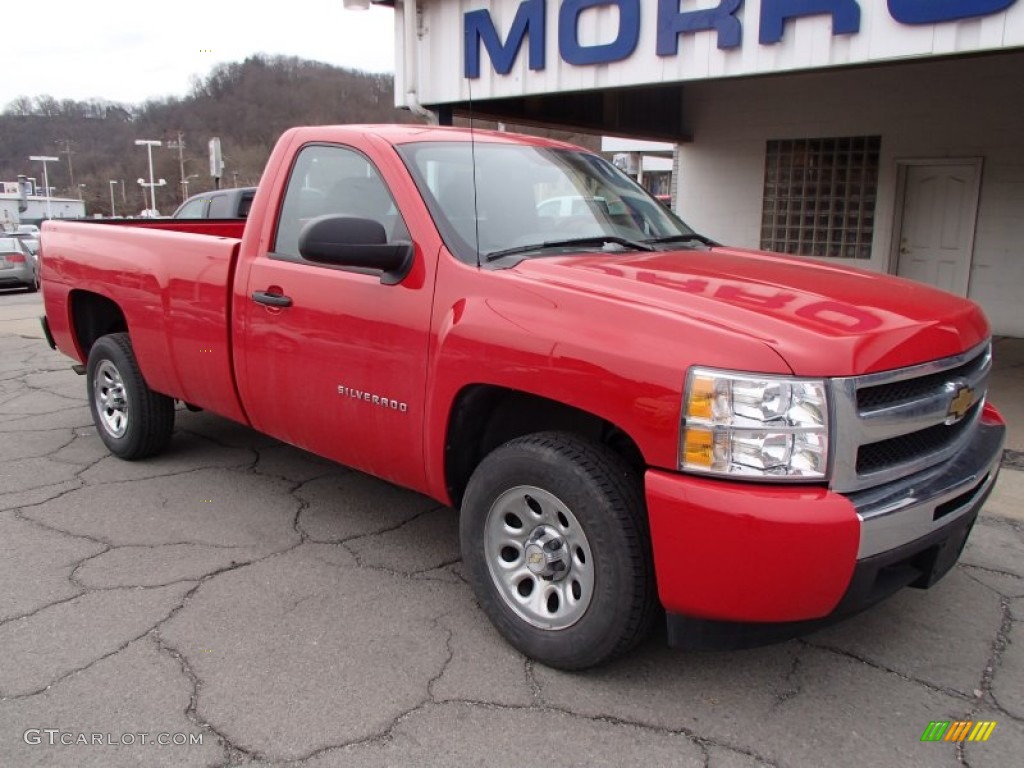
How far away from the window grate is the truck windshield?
7.86 meters

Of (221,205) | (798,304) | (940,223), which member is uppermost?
(221,205)

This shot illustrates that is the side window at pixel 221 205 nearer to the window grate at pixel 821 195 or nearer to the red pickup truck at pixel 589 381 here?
the window grate at pixel 821 195

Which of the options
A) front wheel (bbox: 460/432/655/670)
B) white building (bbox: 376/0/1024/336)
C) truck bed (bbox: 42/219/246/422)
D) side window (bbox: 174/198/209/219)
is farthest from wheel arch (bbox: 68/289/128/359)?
side window (bbox: 174/198/209/219)

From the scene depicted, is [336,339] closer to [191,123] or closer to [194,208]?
[194,208]

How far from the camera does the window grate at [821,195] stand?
11.0 meters

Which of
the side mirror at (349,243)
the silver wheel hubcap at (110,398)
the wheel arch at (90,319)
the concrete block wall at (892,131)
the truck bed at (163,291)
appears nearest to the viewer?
the side mirror at (349,243)

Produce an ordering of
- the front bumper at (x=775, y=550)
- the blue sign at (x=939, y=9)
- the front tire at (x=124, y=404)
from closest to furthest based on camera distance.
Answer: the front bumper at (x=775, y=550) → the front tire at (x=124, y=404) → the blue sign at (x=939, y=9)

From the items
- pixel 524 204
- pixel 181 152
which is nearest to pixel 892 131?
pixel 524 204

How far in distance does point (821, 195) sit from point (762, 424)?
9.93 meters

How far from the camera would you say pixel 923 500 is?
102 inches

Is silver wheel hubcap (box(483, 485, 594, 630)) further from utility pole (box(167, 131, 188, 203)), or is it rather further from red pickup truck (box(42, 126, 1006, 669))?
utility pole (box(167, 131, 188, 203))

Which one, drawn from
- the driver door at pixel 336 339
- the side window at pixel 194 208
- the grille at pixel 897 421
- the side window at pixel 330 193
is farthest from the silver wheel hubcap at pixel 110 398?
the side window at pixel 194 208

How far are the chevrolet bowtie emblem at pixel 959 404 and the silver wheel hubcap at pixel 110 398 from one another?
4.56 meters

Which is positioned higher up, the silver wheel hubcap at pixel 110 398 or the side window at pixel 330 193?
the side window at pixel 330 193
